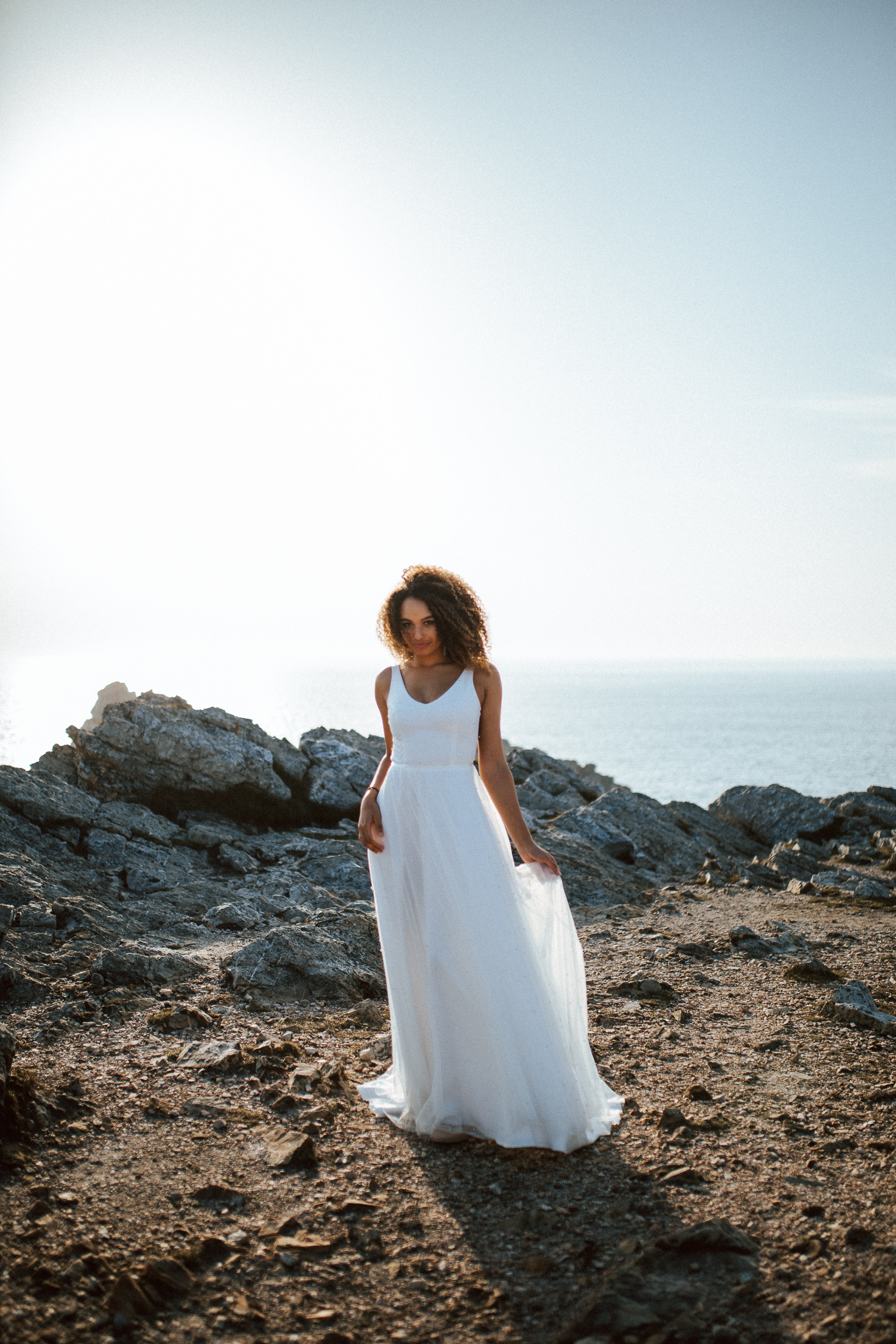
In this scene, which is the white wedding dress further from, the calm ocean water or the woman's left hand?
the calm ocean water

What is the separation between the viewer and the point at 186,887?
8148 mm

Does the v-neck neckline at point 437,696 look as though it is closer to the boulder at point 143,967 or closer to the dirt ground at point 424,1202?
the dirt ground at point 424,1202

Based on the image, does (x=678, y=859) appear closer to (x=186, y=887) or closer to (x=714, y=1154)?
(x=186, y=887)

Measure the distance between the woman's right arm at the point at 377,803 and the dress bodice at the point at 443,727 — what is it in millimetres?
151

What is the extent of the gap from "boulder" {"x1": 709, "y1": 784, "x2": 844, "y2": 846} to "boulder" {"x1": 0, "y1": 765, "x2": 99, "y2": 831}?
10.1m

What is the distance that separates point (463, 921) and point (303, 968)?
2.55 m

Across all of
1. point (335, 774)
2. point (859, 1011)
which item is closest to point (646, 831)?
point (335, 774)

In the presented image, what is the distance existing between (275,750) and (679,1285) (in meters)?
8.87

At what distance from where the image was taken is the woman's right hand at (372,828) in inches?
169

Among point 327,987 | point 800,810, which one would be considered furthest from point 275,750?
point 800,810

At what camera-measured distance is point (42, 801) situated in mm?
8594

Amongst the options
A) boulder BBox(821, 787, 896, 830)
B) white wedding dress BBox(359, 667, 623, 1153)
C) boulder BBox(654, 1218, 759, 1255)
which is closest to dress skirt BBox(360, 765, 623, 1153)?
white wedding dress BBox(359, 667, 623, 1153)

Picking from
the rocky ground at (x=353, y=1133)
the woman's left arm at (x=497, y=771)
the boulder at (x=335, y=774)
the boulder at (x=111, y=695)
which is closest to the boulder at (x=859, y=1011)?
the rocky ground at (x=353, y=1133)

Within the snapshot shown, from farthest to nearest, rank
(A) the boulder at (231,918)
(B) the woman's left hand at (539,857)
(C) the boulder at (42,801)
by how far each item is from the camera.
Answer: (C) the boulder at (42,801)
(A) the boulder at (231,918)
(B) the woman's left hand at (539,857)
